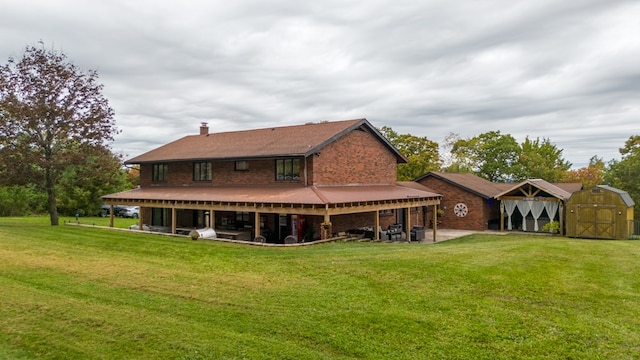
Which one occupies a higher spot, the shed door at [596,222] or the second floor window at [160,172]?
the second floor window at [160,172]

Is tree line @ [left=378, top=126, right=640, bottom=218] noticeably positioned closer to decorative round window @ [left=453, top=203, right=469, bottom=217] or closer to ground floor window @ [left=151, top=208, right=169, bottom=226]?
decorative round window @ [left=453, top=203, right=469, bottom=217]

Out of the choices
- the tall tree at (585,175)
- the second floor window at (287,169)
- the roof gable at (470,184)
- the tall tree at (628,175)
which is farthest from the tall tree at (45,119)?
the tall tree at (585,175)

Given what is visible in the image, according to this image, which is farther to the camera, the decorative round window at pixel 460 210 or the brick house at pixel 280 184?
the decorative round window at pixel 460 210

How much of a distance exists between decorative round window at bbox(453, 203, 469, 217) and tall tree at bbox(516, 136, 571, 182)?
22.8m

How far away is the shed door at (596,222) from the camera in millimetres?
24375

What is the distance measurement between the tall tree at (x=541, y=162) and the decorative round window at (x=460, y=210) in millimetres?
22841

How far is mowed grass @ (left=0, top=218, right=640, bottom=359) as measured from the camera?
23.1 feet

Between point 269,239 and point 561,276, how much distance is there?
48.1 feet

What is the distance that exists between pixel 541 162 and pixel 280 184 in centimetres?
3871

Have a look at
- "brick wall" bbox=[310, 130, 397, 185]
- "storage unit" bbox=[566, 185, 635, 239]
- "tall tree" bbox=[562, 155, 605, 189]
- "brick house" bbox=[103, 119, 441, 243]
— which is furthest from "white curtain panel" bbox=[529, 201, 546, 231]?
"tall tree" bbox=[562, 155, 605, 189]

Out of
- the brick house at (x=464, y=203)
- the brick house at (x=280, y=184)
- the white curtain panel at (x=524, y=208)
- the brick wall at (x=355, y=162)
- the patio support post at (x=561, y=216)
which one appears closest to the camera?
the brick house at (x=280, y=184)

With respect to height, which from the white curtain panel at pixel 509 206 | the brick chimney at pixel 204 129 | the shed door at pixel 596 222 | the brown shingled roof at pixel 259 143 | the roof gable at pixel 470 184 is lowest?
the shed door at pixel 596 222

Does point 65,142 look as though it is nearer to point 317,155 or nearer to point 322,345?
point 317,155

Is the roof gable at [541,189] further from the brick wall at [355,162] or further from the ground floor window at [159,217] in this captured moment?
the ground floor window at [159,217]
